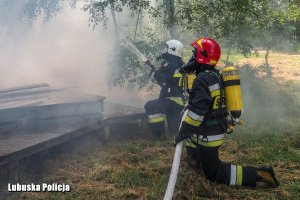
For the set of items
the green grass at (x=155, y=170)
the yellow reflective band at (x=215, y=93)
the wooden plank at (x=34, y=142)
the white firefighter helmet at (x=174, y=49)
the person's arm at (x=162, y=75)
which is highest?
the white firefighter helmet at (x=174, y=49)

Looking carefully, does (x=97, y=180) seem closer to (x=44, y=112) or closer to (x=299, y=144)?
(x=44, y=112)

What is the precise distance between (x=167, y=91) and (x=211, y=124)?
2.69 meters

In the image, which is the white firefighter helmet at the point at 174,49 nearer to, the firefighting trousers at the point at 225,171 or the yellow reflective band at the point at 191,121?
the firefighting trousers at the point at 225,171

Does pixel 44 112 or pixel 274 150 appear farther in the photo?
pixel 44 112

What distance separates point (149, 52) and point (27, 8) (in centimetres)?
425

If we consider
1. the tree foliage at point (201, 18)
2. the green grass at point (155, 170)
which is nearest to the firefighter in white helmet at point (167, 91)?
the green grass at point (155, 170)

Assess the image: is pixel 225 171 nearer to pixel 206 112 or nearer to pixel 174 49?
pixel 206 112

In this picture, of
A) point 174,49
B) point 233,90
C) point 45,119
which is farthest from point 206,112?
point 45,119

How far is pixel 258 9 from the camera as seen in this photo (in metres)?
9.11

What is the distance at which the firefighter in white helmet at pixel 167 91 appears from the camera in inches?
268

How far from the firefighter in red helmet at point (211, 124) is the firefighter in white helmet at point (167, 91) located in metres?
2.34

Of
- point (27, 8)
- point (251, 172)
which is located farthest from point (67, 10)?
point (251, 172)

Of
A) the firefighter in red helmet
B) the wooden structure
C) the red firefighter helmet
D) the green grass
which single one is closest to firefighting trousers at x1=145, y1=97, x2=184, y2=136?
the green grass

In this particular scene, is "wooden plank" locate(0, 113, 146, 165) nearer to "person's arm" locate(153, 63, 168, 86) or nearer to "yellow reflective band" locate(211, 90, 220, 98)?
"person's arm" locate(153, 63, 168, 86)
